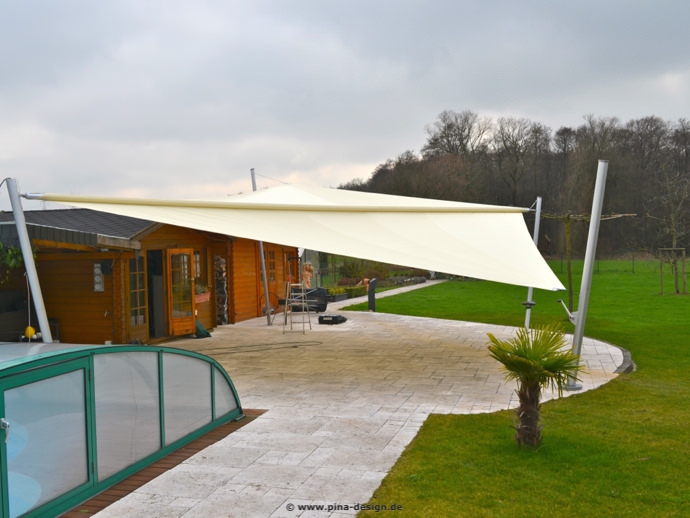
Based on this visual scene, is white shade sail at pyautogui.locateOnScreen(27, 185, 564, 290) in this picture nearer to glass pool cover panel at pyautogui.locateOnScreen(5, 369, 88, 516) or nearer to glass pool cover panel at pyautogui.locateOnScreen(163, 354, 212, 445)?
glass pool cover panel at pyautogui.locateOnScreen(163, 354, 212, 445)

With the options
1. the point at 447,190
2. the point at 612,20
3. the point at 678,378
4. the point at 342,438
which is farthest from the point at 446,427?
the point at 447,190

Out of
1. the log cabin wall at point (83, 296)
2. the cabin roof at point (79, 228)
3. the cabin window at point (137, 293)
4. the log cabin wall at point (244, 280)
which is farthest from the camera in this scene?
the log cabin wall at point (244, 280)

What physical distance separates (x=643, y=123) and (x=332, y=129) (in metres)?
27.9

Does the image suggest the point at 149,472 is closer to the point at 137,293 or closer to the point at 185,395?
the point at 185,395

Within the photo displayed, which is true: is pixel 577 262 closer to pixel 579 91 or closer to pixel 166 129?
pixel 579 91

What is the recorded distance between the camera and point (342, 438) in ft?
16.0

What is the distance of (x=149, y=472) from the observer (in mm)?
4113

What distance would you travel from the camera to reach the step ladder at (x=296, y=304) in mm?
11609

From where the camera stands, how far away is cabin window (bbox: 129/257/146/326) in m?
9.67

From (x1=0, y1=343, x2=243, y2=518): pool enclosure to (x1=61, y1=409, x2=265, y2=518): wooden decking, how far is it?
0.05 metres

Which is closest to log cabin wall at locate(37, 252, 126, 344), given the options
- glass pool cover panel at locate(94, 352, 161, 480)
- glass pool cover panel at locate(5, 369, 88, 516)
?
glass pool cover panel at locate(94, 352, 161, 480)

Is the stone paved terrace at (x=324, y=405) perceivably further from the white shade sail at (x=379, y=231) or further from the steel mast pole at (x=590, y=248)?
the white shade sail at (x=379, y=231)

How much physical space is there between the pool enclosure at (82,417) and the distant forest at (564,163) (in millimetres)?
27953

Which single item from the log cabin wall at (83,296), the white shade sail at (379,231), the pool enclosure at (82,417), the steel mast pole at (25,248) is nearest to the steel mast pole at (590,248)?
the white shade sail at (379,231)
